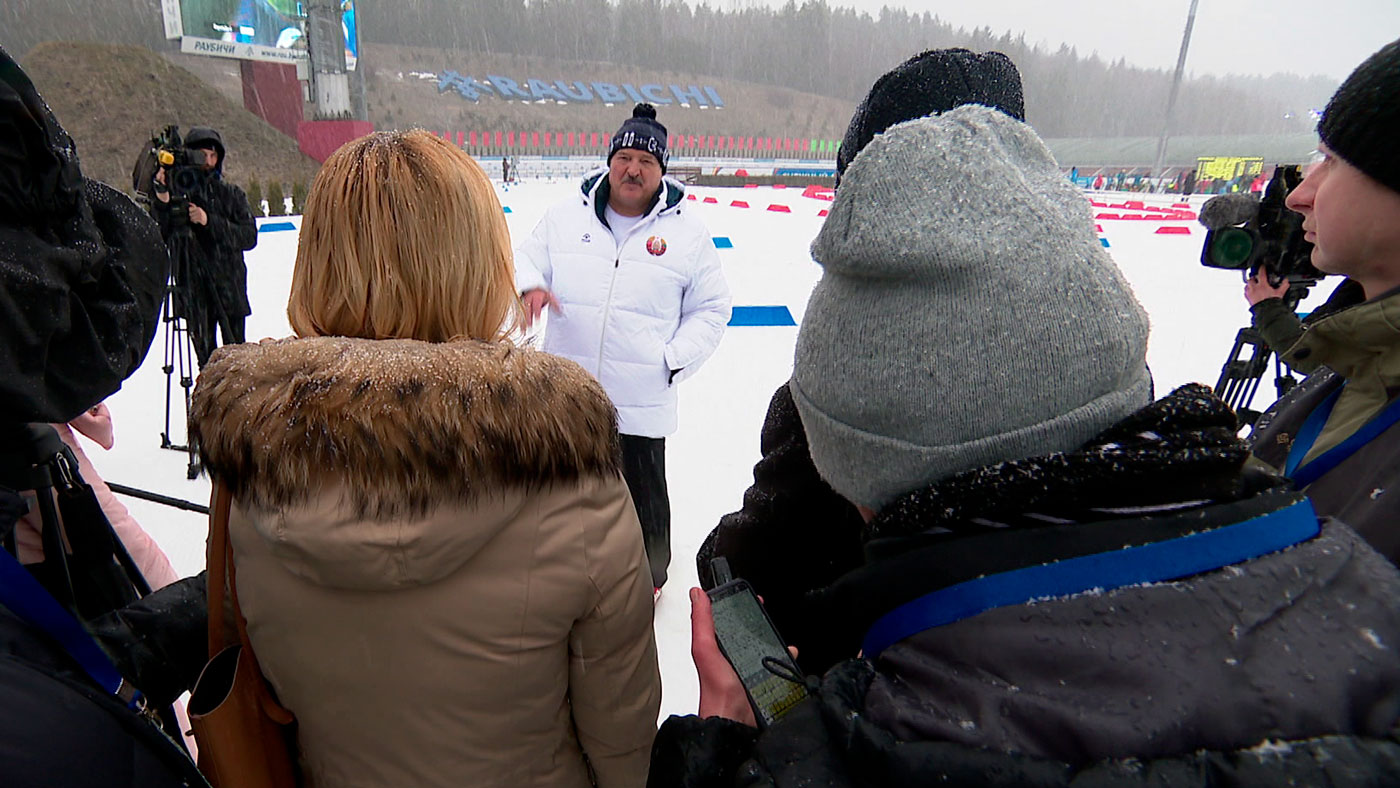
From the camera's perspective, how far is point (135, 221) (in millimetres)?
961


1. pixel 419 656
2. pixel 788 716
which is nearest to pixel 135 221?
pixel 419 656

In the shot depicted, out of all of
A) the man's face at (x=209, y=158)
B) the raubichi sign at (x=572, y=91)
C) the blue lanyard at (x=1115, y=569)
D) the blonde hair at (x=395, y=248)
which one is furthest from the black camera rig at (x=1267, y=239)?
the raubichi sign at (x=572, y=91)

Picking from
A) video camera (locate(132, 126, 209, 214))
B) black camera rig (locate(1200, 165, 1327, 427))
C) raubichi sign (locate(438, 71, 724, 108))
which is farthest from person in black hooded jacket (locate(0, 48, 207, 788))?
raubichi sign (locate(438, 71, 724, 108))

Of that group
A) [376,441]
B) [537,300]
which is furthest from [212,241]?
[376,441]

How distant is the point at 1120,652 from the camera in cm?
43

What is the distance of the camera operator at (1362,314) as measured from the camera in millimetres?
868

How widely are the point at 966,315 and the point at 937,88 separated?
59cm

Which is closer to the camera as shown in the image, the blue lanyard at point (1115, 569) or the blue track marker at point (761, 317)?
the blue lanyard at point (1115, 569)

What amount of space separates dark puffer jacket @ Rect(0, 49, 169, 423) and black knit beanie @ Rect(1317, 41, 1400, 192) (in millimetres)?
1588

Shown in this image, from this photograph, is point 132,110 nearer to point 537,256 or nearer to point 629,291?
point 537,256

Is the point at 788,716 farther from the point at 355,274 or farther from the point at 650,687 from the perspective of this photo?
the point at 355,274

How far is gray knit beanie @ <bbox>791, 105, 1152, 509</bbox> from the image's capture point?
498 millimetres

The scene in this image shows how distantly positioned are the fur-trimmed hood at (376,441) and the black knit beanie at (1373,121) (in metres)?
1.10

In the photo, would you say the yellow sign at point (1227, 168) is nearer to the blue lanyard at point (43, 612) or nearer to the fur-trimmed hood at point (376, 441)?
the fur-trimmed hood at point (376, 441)
